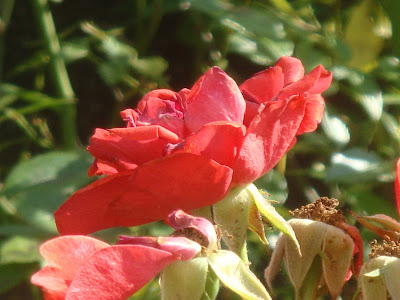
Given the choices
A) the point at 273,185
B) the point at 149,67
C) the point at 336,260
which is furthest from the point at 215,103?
the point at 149,67

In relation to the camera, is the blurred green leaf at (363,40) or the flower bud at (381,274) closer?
the flower bud at (381,274)

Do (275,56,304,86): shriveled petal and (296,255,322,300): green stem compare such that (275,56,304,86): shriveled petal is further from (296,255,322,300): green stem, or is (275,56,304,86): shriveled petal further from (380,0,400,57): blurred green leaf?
(380,0,400,57): blurred green leaf

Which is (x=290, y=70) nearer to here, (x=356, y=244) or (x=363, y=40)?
(x=356, y=244)

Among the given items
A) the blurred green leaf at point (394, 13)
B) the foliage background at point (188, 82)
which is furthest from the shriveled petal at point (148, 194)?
the blurred green leaf at point (394, 13)

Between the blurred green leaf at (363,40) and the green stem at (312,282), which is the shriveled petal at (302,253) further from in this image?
the blurred green leaf at (363,40)

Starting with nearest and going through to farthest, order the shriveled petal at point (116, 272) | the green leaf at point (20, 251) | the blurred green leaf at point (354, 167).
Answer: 1. the shriveled petal at point (116, 272)
2. the blurred green leaf at point (354, 167)
3. the green leaf at point (20, 251)

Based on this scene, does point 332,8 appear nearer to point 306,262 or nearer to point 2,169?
point 2,169

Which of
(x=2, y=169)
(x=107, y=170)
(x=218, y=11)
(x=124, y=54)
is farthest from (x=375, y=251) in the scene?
(x=2, y=169)

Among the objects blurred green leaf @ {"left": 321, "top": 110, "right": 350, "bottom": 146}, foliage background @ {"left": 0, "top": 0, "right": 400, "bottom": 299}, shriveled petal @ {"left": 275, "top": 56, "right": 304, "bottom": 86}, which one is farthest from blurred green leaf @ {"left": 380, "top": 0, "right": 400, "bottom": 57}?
shriveled petal @ {"left": 275, "top": 56, "right": 304, "bottom": 86}
